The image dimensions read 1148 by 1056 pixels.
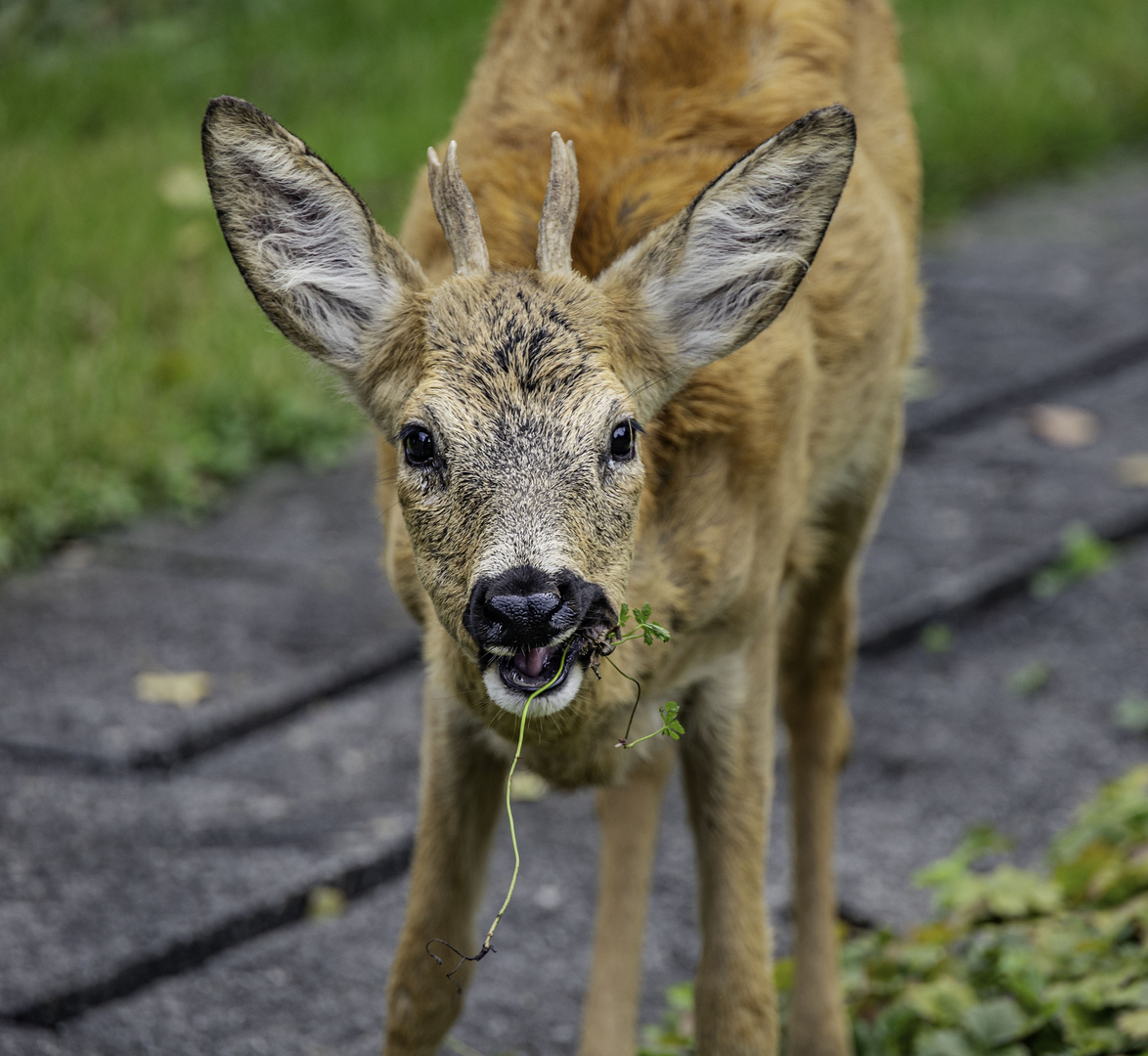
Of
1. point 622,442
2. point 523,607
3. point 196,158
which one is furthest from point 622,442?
point 196,158

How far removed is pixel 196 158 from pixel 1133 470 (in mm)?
4800

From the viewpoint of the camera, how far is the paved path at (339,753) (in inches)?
157

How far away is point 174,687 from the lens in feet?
16.7

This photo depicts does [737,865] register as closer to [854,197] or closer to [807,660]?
[807,660]

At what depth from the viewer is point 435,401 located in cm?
274

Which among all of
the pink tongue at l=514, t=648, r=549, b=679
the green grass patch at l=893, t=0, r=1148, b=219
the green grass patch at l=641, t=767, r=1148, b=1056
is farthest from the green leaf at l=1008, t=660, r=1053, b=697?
the green grass patch at l=893, t=0, r=1148, b=219

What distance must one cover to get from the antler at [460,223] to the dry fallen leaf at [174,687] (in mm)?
2513

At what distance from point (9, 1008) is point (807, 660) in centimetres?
224

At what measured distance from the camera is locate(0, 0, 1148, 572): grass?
20.4ft

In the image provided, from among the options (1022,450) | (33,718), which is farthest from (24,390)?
(1022,450)

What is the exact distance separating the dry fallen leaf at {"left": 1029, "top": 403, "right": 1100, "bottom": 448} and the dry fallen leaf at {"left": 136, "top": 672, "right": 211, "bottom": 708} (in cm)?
369

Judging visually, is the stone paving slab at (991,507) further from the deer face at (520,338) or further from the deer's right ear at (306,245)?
the deer's right ear at (306,245)

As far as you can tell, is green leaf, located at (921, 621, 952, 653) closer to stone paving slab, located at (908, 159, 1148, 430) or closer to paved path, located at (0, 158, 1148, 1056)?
paved path, located at (0, 158, 1148, 1056)

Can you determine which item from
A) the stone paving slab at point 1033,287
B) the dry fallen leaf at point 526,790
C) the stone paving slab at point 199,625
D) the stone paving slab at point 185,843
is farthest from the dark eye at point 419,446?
the stone paving slab at point 1033,287
